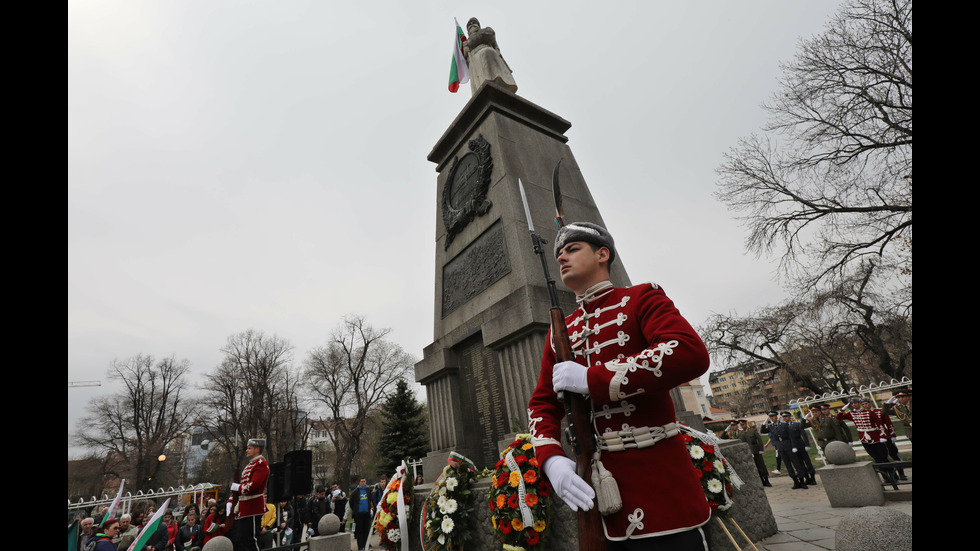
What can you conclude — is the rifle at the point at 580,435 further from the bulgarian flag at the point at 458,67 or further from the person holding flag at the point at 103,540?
the bulgarian flag at the point at 458,67

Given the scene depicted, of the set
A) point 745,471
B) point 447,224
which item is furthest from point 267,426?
point 745,471

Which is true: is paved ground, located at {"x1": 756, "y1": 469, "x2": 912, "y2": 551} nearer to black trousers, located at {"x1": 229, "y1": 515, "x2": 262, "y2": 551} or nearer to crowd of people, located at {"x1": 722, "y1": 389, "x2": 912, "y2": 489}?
crowd of people, located at {"x1": 722, "y1": 389, "x2": 912, "y2": 489}

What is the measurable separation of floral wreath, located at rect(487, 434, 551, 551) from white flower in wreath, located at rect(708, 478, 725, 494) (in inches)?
55.6

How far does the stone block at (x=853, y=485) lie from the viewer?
6.14m

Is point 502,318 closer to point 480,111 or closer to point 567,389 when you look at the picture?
point 567,389

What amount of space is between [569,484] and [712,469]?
2752 mm

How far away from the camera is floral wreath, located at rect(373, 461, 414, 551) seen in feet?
16.8

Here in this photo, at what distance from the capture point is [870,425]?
29.5ft

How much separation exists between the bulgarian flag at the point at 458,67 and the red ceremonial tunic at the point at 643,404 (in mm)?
11523

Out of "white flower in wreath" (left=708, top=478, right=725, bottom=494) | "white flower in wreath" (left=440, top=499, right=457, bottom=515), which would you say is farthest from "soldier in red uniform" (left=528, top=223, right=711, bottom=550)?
"white flower in wreath" (left=440, top=499, right=457, bottom=515)

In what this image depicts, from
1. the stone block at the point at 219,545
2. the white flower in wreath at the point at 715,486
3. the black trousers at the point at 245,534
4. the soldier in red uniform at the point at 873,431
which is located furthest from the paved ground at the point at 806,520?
the black trousers at the point at 245,534

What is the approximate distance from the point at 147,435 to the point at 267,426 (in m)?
10.7

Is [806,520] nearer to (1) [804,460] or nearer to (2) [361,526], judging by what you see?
(1) [804,460]

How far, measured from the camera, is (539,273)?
6617mm
